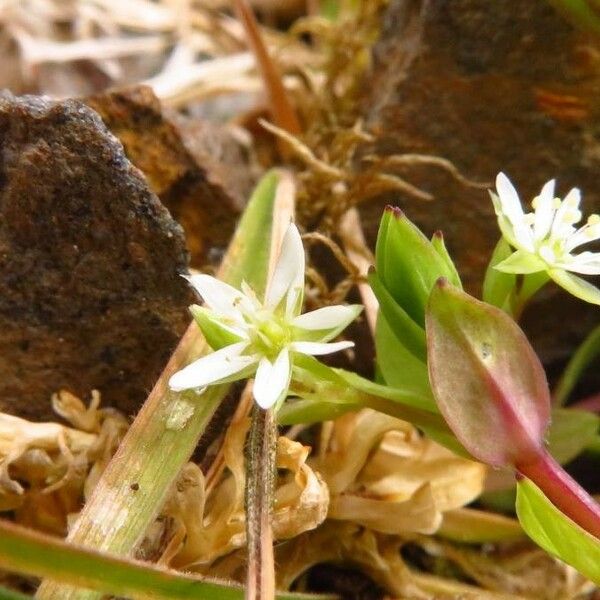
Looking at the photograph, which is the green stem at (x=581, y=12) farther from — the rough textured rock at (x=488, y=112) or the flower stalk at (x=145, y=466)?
the flower stalk at (x=145, y=466)

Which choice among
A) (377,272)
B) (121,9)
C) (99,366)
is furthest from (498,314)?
(121,9)

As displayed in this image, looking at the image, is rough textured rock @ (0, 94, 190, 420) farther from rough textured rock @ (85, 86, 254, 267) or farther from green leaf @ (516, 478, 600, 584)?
green leaf @ (516, 478, 600, 584)

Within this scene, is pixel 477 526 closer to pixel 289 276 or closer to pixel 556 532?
pixel 556 532

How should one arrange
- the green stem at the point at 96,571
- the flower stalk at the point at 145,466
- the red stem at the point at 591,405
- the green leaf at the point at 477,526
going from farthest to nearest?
the red stem at the point at 591,405
the green leaf at the point at 477,526
the flower stalk at the point at 145,466
the green stem at the point at 96,571

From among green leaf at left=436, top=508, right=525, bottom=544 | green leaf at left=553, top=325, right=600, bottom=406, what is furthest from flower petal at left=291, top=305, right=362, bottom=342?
green leaf at left=553, top=325, right=600, bottom=406

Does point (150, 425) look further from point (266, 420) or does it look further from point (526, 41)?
point (526, 41)

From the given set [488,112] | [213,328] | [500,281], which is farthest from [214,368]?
[488,112]

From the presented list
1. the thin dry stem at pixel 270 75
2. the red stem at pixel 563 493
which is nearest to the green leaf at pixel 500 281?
the red stem at pixel 563 493

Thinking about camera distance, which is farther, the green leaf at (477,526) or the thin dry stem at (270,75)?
the thin dry stem at (270,75)
